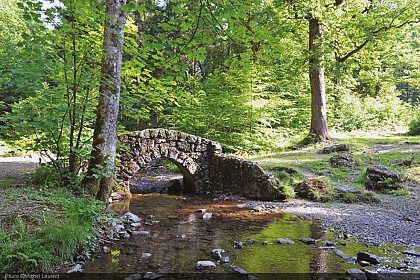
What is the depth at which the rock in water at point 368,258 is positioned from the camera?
4109 mm

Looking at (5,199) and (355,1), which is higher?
(355,1)

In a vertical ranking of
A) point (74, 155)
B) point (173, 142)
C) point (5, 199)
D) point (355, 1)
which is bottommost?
point (5, 199)

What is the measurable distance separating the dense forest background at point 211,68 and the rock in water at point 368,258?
9.32ft

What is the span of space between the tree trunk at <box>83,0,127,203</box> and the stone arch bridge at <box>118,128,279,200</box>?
11.2ft

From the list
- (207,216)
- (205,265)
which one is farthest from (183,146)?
(205,265)

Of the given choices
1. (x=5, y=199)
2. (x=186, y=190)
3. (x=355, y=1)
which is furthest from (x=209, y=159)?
(x=355, y=1)

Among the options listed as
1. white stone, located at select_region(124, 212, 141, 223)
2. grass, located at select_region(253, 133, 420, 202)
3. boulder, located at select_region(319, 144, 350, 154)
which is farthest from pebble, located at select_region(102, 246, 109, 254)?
boulder, located at select_region(319, 144, 350, 154)

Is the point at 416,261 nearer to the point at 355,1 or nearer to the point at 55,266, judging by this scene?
the point at 55,266

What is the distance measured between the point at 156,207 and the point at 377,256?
5.18 m

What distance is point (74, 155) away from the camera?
19.0 ft

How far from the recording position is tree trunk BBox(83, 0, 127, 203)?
18.3 feet

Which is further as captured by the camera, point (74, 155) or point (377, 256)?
point (74, 155)

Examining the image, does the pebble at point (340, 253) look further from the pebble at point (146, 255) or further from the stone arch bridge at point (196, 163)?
the stone arch bridge at point (196, 163)

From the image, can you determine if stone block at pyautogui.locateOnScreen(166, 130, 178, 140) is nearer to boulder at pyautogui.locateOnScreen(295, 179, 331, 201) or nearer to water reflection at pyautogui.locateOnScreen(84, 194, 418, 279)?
water reflection at pyautogui.locateOnScreen(84, 194, 418, 279)
